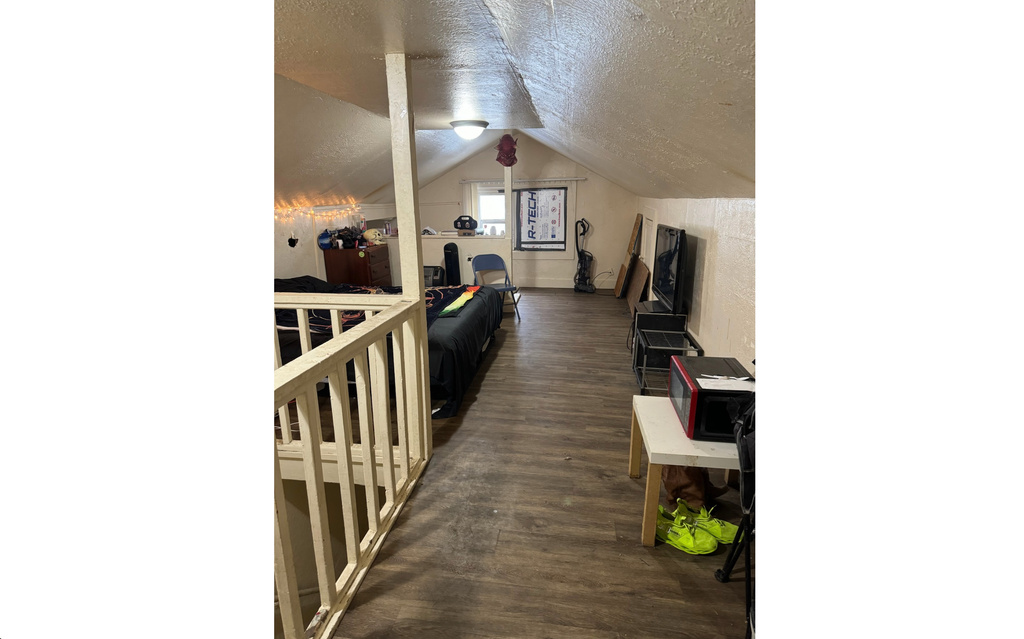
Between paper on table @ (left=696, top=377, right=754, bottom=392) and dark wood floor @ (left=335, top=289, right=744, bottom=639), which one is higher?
paper on table @ (left=696, top=377, right=754, bottom=392)

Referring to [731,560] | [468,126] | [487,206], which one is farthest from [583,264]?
[731,560]

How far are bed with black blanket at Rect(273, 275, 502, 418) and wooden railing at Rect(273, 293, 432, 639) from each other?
18.0 inches

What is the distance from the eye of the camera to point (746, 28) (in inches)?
34.4

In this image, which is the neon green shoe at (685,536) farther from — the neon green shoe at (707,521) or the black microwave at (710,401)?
the black microwave at (710,401)

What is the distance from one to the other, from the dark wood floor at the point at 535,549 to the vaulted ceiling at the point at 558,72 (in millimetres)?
1442

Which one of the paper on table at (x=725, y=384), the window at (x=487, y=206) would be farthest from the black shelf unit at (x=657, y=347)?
the window at (x=487, y=206)

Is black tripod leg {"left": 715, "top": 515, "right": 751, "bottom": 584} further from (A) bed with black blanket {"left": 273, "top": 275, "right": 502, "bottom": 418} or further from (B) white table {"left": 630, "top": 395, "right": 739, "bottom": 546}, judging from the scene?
(A) bed with black blanket {"left": 273, "top": 275, "right": 502, "bottom": 418}

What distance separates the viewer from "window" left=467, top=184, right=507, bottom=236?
729 cm

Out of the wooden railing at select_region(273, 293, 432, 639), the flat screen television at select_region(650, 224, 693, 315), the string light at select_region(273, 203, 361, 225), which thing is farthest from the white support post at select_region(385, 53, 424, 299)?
the string light at select_region(273, 203, 361, 225)
